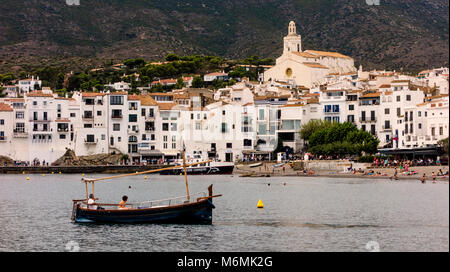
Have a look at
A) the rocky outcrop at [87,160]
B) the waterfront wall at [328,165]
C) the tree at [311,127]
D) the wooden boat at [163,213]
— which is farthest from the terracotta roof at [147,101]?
the wooden boat at [163,213]

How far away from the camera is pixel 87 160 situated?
4333 inches

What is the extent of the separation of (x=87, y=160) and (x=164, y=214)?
68724 millimetres

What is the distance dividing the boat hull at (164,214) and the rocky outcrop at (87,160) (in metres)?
65.7

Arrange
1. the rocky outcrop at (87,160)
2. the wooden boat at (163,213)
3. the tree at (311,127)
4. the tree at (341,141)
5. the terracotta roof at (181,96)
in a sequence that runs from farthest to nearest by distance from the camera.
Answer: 1. the terracotta roof at (181,96)
2. the rocky outcrop at (87,160)
3. the tree at (311,127)
4. the tree at (341,141)
5. the wooden boat at (163,213)

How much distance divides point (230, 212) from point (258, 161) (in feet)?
182

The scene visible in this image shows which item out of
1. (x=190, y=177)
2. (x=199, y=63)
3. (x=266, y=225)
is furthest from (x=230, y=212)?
(x=199, y=63)

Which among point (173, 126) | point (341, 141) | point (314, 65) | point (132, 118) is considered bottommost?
point (341, 141)

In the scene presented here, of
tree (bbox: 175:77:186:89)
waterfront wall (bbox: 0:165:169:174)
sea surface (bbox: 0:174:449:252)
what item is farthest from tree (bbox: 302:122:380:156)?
tree (bbox: 175:77:186:89)

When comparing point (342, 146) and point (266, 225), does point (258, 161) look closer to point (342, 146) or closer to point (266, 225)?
point (342, 146)

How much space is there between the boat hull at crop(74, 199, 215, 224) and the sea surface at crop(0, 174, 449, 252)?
0.42 meters

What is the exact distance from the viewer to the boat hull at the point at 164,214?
43219 mm

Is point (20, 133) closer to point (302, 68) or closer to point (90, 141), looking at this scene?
point (90, 141)

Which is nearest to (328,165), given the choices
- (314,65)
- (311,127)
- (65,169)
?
(311,127)

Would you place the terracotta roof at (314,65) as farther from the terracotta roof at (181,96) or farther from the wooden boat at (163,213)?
the wooden boat at (163,213)
